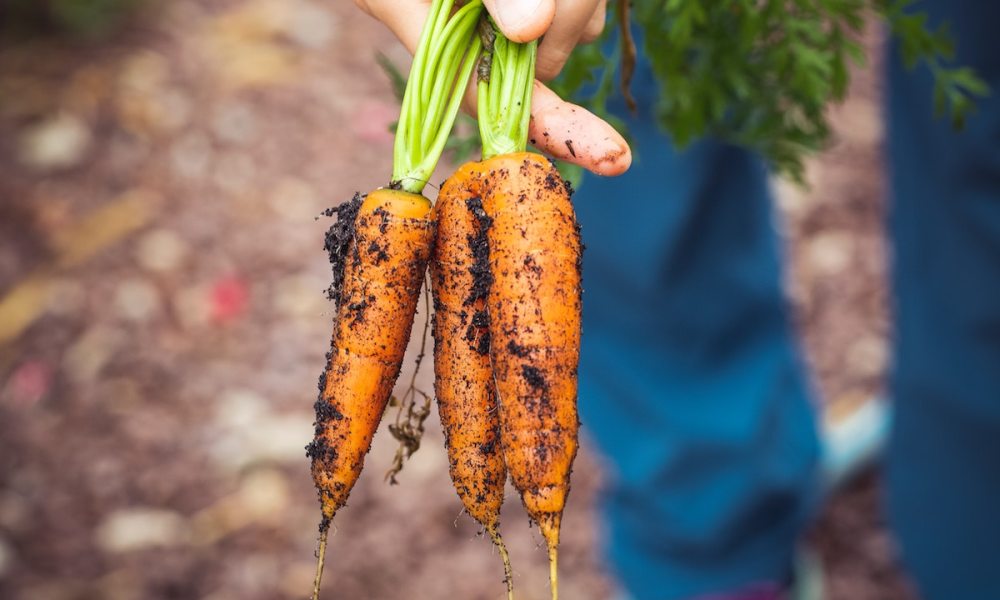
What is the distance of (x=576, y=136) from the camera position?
133 cm

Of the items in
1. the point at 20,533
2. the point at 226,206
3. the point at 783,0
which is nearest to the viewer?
the point at 783,0

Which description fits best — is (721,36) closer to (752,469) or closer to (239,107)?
(752,469)

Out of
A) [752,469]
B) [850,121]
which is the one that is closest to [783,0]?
[752,469]

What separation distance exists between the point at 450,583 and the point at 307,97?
2528 millimetres

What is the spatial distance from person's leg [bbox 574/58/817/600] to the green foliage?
47 cm

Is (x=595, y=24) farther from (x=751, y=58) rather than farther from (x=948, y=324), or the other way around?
(x=948, y=324)

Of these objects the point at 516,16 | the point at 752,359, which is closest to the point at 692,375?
the point at 752,359

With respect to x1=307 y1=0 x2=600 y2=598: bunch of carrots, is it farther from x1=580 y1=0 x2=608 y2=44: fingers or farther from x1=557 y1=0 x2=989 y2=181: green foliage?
x1=557 y1=0 x2=989 y2=181: green foliage

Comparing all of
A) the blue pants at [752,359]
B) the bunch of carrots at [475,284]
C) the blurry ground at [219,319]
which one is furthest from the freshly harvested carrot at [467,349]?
the blurry ground at [219,319]

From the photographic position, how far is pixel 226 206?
3.86 m

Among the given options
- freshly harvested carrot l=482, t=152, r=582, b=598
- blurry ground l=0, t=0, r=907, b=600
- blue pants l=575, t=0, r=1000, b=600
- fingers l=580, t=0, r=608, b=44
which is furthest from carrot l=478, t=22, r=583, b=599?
blurry ground l=0, t=0, r=907, b=600

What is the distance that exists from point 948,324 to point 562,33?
4.97ft

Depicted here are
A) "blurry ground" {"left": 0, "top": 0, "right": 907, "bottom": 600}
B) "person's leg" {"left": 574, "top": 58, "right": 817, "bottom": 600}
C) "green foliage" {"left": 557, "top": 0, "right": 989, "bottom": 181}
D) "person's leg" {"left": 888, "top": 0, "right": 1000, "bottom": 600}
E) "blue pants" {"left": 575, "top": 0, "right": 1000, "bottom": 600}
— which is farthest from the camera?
"blurry ground" {"left": 0, "top": 0, "right": 907, "bottom": 600}

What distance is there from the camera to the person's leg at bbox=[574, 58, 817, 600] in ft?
7.58
